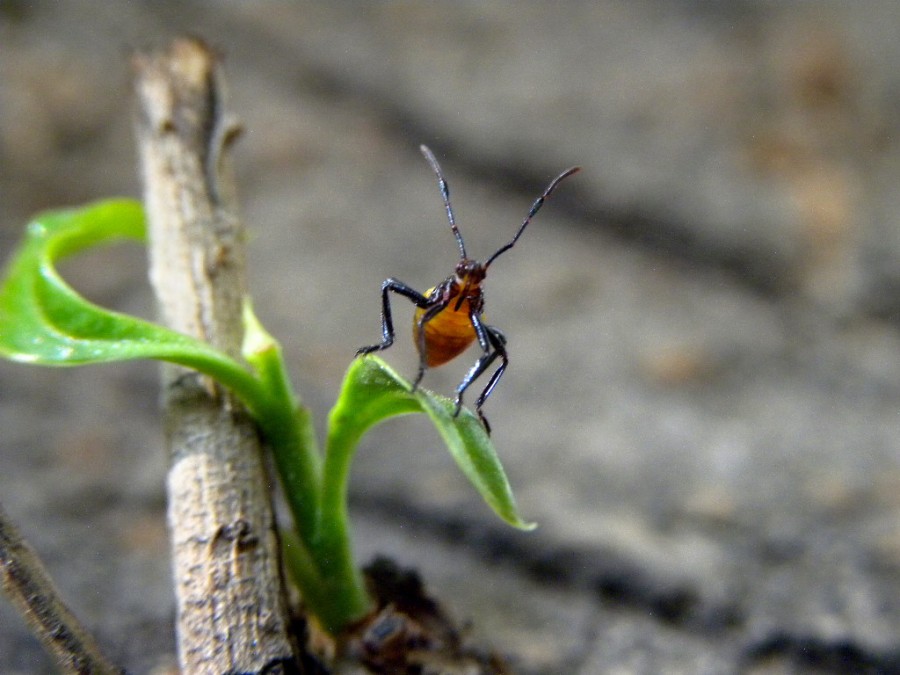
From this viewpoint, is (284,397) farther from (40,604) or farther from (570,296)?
(570,296)

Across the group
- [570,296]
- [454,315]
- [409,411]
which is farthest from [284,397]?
[570,296]

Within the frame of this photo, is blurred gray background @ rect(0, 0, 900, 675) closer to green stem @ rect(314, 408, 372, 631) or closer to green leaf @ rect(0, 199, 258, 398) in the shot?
green stem @ rect(314, 408, 372, 631)

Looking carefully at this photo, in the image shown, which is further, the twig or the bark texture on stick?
the bark texture on stick

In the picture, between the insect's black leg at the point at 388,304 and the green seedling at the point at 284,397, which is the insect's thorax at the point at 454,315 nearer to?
the insect's black leg at the point at 388,304

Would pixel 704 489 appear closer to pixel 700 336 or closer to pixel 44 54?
pixel 700 336

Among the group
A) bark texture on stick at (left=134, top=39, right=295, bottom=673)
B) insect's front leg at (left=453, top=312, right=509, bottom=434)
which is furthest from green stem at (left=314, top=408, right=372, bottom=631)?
insect's front leg at (left=453, top=312, right=509, bottom=434)

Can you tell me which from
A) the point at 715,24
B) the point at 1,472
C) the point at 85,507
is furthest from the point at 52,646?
the point at 715,24

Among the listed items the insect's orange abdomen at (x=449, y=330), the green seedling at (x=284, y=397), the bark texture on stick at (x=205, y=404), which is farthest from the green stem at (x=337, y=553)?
the insect's orange abdomen at (x=449, y=330)
